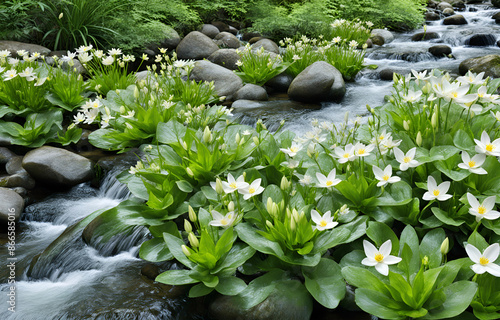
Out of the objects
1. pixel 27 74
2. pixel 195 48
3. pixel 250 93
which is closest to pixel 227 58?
pixel 195 48

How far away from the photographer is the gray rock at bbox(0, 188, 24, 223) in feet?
10.1

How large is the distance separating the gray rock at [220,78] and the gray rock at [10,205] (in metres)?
3.06

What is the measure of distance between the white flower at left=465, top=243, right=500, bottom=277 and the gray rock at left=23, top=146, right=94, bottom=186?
10.6 feet

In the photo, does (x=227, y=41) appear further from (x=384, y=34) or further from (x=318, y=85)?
(x=318, y=85)

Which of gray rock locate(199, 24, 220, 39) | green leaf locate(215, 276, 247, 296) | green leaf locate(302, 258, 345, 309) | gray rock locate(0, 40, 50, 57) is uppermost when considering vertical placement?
gray rock locate(0, 40, 50, 57)

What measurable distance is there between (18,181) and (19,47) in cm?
364

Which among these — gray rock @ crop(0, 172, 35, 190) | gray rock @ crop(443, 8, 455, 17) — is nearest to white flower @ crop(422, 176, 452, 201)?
gray rock @ crop(0, 172, 35, 190)

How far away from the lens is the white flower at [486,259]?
1555 millimetres

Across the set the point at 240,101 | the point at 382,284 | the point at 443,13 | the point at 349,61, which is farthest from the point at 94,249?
the point at 443,13

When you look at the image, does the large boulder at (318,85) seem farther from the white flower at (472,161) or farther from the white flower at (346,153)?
the white flower at (472,161)

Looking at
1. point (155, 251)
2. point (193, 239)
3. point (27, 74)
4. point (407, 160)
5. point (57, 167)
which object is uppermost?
point (407, 160)

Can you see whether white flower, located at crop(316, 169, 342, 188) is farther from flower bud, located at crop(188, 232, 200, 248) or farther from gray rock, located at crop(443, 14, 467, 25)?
gray rock, located at crop(443, 14, 467, 25)

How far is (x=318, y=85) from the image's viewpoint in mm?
5383

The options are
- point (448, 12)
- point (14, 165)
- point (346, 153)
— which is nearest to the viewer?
point (346, 153)
